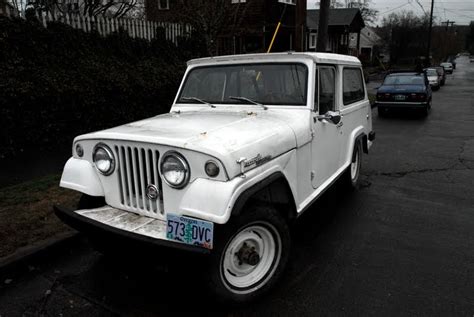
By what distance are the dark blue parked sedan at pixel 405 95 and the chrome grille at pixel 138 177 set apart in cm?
1237

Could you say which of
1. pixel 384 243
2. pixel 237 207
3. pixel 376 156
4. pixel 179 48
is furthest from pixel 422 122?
pixel 237 207

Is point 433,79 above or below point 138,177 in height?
above

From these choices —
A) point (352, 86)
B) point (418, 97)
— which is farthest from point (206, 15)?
point (418, 97)

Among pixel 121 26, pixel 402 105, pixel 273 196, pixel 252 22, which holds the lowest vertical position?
pixel 402 105

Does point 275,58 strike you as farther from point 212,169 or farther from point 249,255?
point 249,255

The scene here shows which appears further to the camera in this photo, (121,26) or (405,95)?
(405,95)

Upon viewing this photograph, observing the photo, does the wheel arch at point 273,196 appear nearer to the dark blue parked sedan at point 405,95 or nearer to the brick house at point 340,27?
the dark blue parked sedan at point 405,95

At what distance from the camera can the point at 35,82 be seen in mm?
6031

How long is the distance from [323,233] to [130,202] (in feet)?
7.25

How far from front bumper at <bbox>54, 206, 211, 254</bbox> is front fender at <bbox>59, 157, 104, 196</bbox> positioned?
0.17 metres

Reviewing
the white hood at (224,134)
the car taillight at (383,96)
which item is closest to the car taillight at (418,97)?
the car taillight at (383,96)

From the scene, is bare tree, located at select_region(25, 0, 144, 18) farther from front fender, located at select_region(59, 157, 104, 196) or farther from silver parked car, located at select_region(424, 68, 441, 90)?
silver parked car, located at select_region(424, 68, 441, 90)

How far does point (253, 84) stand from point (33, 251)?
2.69 m

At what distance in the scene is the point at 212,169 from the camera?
2.43 m
